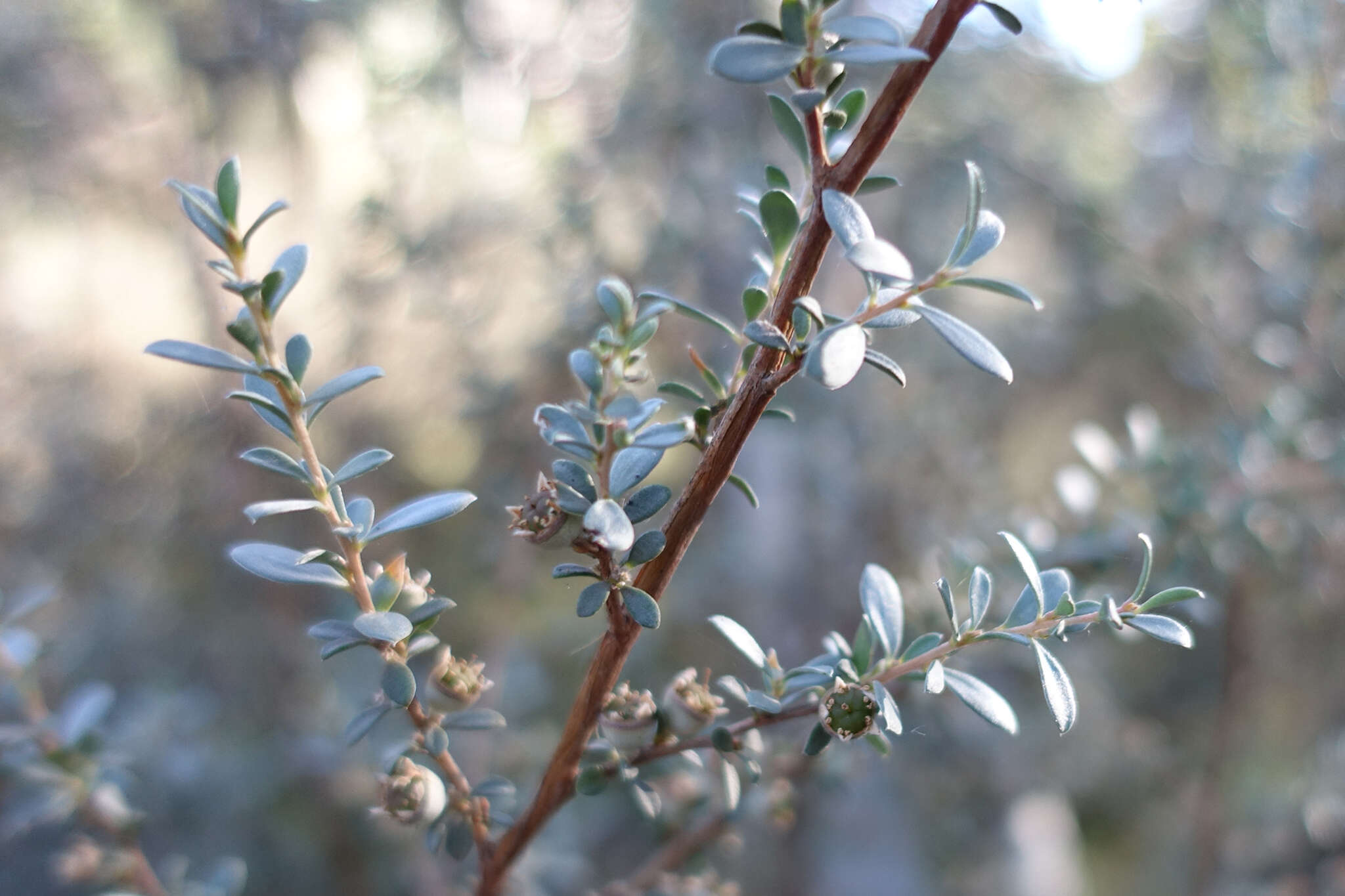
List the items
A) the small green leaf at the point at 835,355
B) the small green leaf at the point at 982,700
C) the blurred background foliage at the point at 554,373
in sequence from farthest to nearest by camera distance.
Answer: the blurred background foliage at the point at 554,373 < the small green leaf at the point at 982,700 < the small green leaf at the point at 835,355

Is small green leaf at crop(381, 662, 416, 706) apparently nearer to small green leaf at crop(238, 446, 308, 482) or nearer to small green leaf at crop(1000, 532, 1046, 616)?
small green leaf at crop(238, 446, 308, 482)

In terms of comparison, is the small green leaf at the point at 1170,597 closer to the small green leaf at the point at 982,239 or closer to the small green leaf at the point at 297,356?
the small green leaf at the point at 982,239

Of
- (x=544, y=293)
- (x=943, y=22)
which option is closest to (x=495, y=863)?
(x=943, y=22)

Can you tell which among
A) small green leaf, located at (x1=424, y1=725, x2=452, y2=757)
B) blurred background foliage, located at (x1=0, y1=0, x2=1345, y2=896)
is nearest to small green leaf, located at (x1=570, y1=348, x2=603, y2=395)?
small green leaf, located at (x1=424, y1=725, x2=452, y2=757)

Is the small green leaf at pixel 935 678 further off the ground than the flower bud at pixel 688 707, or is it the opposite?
the small green leaf at pixel 935 678

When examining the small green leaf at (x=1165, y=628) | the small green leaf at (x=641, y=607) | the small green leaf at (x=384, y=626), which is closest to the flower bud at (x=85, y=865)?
the small green leaf at (x=384, y=626)

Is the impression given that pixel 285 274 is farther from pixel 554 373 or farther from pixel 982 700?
pixel 554 373
